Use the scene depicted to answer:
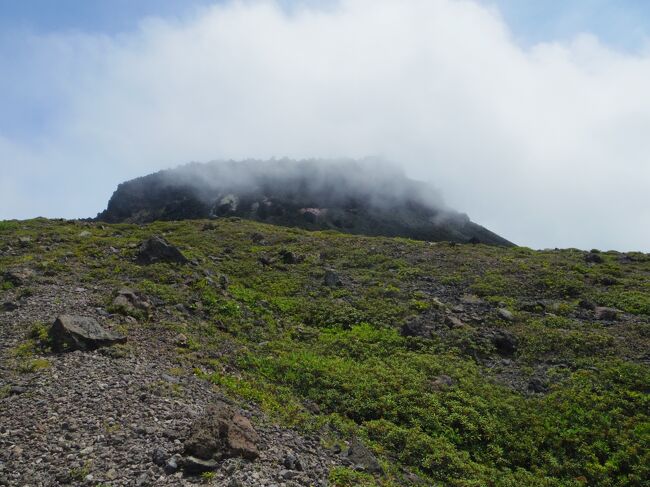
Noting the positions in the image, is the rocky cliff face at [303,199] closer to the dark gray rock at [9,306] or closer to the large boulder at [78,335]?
the dark gray rock at [9,306]

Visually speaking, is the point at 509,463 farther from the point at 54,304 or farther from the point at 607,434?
the point at 54,304

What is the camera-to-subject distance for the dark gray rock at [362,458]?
41.6 ft

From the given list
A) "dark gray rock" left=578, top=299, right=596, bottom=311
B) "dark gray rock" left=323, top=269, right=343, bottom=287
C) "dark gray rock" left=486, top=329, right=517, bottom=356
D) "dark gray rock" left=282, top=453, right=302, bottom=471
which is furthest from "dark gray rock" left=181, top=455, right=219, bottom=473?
"dark gray rock" left=578, top=299, right=596, bottom=311

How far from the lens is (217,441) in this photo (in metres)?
11.3

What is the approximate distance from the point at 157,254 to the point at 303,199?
8787 centimetres

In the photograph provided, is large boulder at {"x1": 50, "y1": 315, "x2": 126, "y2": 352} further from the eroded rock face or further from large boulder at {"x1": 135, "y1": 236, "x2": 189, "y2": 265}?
large boulder at {"x1": 135, "y1": 236, "x2": 189, "y2": 265}

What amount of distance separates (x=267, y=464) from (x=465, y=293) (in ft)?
78.3

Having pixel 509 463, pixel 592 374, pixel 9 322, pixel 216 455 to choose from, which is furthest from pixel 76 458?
pixel 592 374

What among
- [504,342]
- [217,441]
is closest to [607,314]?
[504,342]

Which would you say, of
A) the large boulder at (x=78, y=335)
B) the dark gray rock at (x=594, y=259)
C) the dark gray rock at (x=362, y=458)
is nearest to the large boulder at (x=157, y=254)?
the large boulder at (x=78, y=335)

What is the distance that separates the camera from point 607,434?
1614cm

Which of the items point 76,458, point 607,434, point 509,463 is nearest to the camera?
point 76,458

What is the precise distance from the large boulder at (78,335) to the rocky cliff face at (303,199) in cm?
8393

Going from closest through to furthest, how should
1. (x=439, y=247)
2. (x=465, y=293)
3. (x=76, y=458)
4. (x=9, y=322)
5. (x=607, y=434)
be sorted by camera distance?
1. (x=76, y=458)
2. (x=607, y=434)
3. (x=9, y=322)
4. (x=465, y=293)
5. (x=439, y=247)
